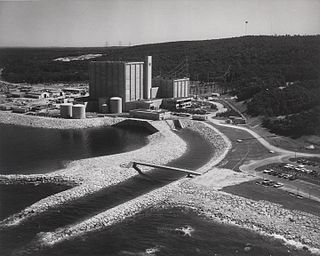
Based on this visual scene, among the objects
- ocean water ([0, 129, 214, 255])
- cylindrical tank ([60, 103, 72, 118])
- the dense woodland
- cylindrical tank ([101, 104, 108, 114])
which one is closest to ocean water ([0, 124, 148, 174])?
cylindrical tank ([60, 103, 72, 118])

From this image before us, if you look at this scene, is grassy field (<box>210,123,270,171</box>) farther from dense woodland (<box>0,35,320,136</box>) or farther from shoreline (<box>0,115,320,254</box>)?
dense woodland (<box>0,35,320,136</box>)

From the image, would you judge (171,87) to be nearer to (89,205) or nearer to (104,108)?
(104,108)

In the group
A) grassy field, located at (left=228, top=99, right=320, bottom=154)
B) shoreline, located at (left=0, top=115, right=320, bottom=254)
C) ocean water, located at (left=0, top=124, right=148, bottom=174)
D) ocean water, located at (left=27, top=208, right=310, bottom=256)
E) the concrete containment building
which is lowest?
ocean water, located at (left=27, top=208, right=310, bottom=256)

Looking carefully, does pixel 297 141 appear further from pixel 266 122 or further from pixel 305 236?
pixel 305 236

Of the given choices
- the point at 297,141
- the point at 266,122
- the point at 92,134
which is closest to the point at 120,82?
the point at 92,134

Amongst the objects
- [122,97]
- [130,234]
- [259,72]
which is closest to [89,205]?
[130,234]

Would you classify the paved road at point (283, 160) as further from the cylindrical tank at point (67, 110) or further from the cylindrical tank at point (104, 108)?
the cylindrical tank at point (67, 110)
